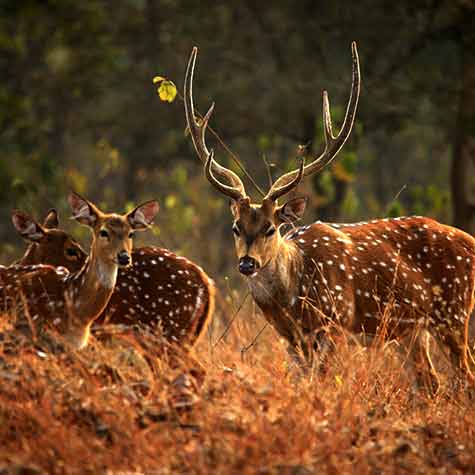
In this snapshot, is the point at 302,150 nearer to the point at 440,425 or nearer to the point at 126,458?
the point at 440,425

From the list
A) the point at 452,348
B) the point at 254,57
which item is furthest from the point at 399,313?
the point at 254,57

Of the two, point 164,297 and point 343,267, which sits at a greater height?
point 343,267

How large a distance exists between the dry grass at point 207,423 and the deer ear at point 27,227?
2.44 m

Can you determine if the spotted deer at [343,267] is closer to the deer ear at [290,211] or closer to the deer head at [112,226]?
the deer ear at [290,211]

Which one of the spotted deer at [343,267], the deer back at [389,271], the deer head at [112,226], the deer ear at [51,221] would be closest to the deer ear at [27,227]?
the deer ear at [51,221]

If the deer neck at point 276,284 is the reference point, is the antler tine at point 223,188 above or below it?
above

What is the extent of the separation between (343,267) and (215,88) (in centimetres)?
1211

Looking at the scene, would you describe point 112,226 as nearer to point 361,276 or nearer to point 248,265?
point 248,265

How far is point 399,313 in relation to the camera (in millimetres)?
9102

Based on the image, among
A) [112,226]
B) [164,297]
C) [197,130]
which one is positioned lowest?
[164,297]

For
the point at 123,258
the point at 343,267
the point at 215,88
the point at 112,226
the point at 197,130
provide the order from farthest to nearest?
the point at 215,88, the point at 197,130, the point at 343,267, the point at 112,226, the point at 123,258

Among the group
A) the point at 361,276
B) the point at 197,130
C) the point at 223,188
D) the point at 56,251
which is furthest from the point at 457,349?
the point at 56,251

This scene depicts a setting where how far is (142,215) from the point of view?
8.64m

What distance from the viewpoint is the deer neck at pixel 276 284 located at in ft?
28.4
